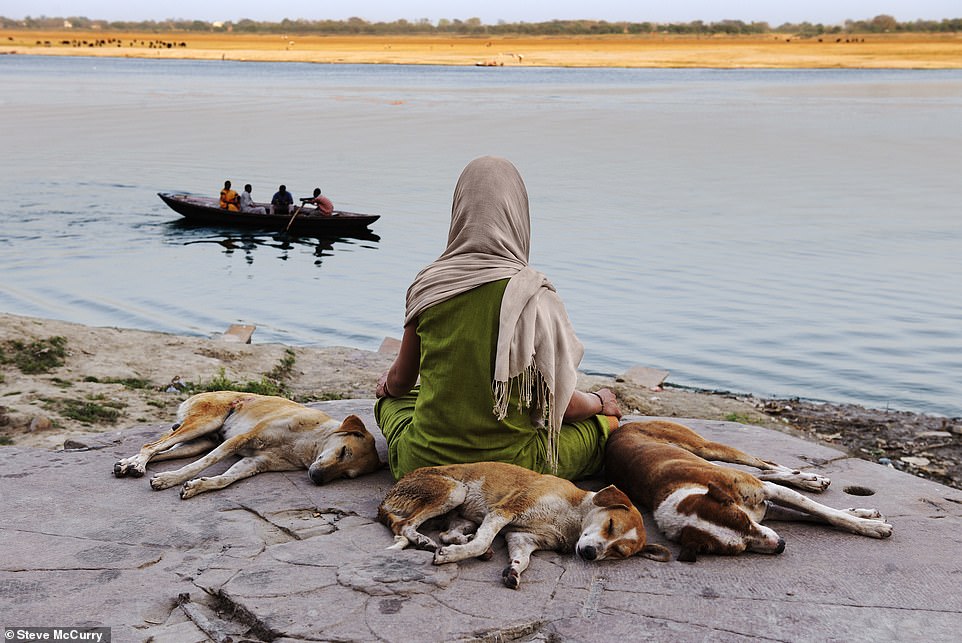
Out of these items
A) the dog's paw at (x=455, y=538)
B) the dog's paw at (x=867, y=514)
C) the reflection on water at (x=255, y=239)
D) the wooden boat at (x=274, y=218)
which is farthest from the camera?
the wooden boat at (x=274, y=218)

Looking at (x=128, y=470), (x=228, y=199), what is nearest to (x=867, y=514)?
(x=128, y=470)

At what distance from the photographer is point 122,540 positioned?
15.5 ft

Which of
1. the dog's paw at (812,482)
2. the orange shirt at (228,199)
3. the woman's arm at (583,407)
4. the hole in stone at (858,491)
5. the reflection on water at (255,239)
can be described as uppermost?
the woman's arm at (583,407)

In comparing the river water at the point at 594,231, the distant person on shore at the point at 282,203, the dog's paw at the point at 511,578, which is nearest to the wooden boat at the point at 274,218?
the distant person on shore at the point at 282,203

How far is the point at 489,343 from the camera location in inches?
194

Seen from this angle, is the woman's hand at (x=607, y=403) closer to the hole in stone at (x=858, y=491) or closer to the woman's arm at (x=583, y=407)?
the woman's arm at (x=583, y=407)

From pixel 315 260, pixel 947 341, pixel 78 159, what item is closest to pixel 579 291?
pixel 947 341

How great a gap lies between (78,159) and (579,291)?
2567 centimetres

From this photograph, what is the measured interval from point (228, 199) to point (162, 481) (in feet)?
62.3

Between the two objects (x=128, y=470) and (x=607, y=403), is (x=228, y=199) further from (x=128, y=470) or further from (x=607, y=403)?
(x=607, y=403)

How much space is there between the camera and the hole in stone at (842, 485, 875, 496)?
566 cm

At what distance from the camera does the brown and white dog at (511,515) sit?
175 inches

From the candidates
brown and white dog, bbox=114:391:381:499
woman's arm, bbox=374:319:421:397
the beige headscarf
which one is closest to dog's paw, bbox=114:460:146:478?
brown and white dog, bbox=114:391:381:499

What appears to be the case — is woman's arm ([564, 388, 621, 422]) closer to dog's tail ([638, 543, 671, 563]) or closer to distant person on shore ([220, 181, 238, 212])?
dog's tail ([638, 543, 671, 563])
